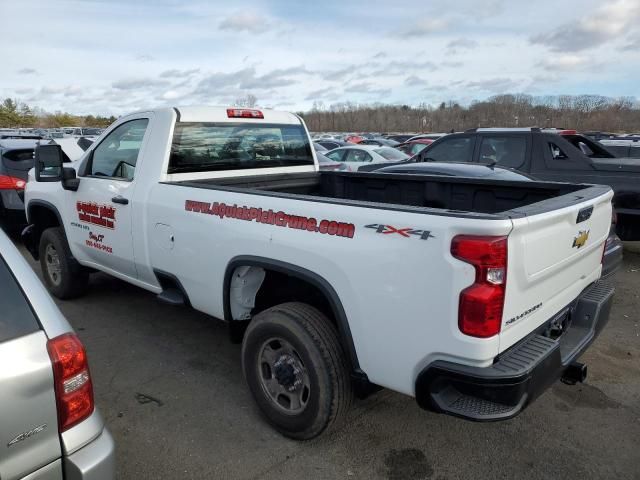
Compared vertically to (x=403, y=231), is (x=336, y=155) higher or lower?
lower

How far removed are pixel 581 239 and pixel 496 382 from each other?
1.09 meters

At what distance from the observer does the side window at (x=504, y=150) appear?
734 centimetres

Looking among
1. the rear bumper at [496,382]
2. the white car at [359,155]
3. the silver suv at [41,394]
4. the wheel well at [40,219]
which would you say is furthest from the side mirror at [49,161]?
the white car at [359,155]

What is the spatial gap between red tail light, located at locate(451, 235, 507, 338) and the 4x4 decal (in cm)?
12

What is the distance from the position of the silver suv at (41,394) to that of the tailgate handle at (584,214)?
2.42 meters

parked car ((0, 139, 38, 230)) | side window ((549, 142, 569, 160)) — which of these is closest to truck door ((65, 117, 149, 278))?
parked car ((0, 139, 38, 230))

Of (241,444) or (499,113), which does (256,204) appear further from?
(499,113)

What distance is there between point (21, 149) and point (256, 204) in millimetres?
6799

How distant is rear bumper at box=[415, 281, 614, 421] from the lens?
7.02 feet

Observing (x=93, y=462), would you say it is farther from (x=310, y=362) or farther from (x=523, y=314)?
(x=523, y=314)

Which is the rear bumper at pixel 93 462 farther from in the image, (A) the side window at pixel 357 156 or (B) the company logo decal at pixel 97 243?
(A) the side window at pixel 357 156

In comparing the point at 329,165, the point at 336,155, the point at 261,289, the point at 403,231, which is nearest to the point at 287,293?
the point at 261,289

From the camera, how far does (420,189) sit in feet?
14.1

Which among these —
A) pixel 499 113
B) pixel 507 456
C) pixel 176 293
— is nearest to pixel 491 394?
pixel 507 456
